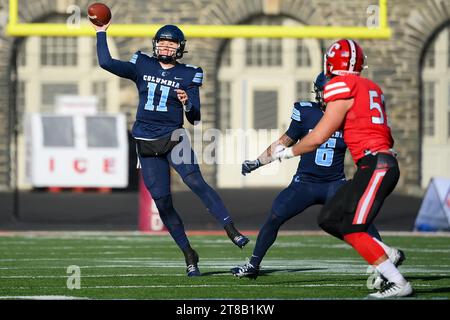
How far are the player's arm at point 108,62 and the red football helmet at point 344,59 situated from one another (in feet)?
6.74

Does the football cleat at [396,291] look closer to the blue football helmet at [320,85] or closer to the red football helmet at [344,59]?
the red football helmet at [344,59]

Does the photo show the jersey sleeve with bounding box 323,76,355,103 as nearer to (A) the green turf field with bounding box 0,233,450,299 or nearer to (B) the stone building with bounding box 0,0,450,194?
(A) the green turf field with bounding box 0,233,450,299

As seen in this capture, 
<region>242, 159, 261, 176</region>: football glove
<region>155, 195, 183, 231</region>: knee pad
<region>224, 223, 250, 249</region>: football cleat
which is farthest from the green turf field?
<region>242, 159, 261, 176</region>: football glove

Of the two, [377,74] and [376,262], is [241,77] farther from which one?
[376,262]

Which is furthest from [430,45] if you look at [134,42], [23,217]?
[23,217]

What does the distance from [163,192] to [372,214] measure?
2.31 meters

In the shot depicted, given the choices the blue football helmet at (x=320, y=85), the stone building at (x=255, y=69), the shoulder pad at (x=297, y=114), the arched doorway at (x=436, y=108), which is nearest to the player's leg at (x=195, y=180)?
the shoulder pad at (x=297, y=114)

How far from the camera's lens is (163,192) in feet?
34.0

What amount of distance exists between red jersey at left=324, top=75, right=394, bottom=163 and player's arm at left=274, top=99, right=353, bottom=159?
0.04 m

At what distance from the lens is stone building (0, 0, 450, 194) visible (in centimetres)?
2636

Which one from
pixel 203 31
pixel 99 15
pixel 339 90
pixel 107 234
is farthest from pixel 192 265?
pixel 203 31

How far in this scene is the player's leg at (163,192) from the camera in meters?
10.4
